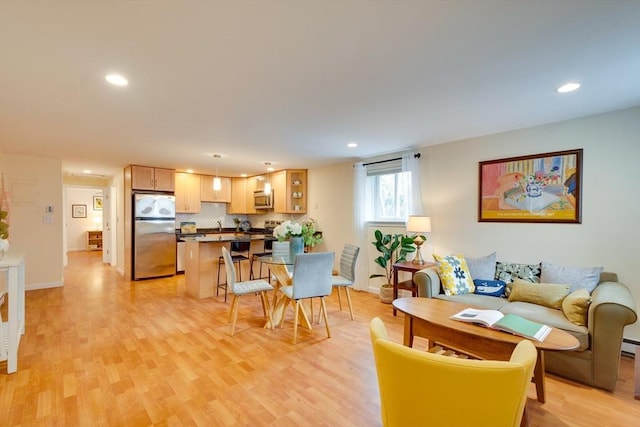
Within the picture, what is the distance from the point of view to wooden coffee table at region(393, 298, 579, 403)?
1689mm

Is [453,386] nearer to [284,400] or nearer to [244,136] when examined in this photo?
[284,400]

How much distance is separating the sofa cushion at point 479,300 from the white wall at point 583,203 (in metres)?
0.74

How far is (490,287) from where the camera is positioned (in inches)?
Answer: 126

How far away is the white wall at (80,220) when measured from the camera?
1000cm

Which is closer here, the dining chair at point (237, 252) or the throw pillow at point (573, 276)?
the throw pillow at point (573, 276)

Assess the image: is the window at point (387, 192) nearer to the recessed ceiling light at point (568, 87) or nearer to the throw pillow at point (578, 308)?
the recessed ceiling light at point (568, 87)

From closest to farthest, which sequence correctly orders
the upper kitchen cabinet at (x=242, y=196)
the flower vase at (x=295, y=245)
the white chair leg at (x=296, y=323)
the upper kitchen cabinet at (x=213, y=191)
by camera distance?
the white chair leg at (x=296, y=323)
the flower vase at (x=295, y=245)
the upper kitchen cabinet at (x=213, y=191)
the upper kitchen cabinet at (x=242, y=196)

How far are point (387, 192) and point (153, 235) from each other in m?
4.70

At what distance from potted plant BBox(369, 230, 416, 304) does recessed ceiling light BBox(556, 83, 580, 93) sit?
7.81 feet

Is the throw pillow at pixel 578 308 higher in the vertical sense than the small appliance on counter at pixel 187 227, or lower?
lower

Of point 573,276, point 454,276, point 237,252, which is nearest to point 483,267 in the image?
point 454,276

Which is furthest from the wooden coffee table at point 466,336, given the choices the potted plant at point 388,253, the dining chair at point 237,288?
the potted plant at point 388,253

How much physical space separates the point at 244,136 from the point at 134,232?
3625mm

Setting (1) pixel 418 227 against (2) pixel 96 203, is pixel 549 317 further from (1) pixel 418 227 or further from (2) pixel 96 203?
(2) pixel 96 203
